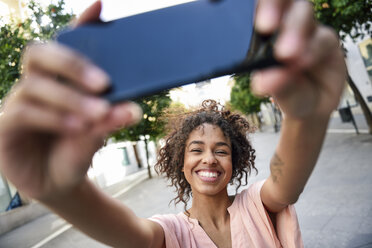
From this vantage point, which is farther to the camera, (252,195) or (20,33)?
(20,33)

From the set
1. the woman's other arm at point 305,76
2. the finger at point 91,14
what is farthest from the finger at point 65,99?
the woman's other arm at point 305,76

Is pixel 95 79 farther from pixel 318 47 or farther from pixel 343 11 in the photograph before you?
pixel 343 11

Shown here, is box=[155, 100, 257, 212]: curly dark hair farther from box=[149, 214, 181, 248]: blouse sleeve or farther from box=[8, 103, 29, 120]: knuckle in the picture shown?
box=[8, 103, 29, 120]: knuckle

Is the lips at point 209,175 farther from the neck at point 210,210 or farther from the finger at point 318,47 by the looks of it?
the finger at point 318,47

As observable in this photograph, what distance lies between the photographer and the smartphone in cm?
67

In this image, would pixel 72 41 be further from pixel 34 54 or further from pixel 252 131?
pixel 252 131

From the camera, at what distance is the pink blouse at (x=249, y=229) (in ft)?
5.25

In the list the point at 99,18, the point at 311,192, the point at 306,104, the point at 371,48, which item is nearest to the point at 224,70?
the point at 306,104

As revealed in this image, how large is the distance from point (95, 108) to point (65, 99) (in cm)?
7

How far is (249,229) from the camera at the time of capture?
5.38 feet

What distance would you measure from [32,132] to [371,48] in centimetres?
1797

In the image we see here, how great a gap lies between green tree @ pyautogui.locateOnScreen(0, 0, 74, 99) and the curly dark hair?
480 centimetres

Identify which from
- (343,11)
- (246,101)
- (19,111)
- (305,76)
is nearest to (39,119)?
(19,111)

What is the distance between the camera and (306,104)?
815mm
